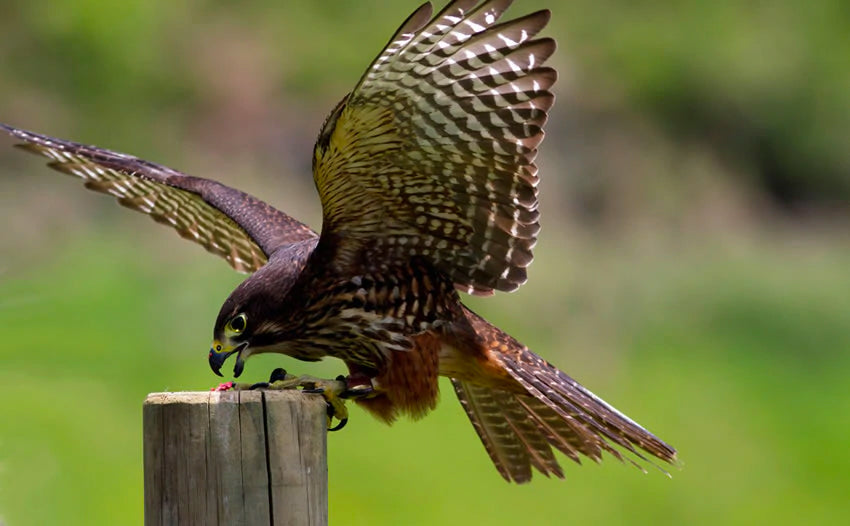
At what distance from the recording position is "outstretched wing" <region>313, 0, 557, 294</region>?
A: 176 inches

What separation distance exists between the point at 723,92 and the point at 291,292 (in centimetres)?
1151

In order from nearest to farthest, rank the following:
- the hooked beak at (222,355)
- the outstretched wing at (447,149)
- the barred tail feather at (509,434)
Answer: the outstretched wing at (447,149), the hooked beak at (222,355), the barred tail feather at (509,434)

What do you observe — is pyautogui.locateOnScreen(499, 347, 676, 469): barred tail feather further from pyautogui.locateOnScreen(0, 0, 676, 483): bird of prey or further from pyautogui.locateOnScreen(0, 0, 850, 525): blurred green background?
pyautogui.locateOnScreen(0, 0, 850, 525): blurred green background

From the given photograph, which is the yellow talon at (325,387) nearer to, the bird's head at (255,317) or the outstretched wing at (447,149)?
the bird's head at (255,317)

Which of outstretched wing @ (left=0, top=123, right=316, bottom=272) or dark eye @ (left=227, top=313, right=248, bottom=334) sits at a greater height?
outstretched wing @ (left=0, top=123, right=316, bottom=272)

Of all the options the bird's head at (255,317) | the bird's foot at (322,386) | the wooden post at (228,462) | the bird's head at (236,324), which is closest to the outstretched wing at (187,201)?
the bird's head at (255,317)

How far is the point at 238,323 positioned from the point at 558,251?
7.62 meters

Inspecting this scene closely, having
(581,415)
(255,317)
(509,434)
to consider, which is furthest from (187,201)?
(581,415)

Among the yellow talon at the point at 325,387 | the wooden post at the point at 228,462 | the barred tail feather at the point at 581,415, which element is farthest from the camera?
the barred tail feather at the point at 581,415

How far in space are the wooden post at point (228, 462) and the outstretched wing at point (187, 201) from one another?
195cm

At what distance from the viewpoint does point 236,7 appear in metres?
15.9

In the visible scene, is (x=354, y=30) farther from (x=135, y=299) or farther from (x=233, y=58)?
(x=135, y=299)

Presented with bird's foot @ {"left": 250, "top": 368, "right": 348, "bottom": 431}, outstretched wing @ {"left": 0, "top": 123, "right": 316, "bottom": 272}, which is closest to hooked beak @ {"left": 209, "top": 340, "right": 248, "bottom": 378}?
bird's foot @ {"left": 250, "top": 368, "right": 348, "bottom": 431}

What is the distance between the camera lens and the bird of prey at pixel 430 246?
4543 millimetres
